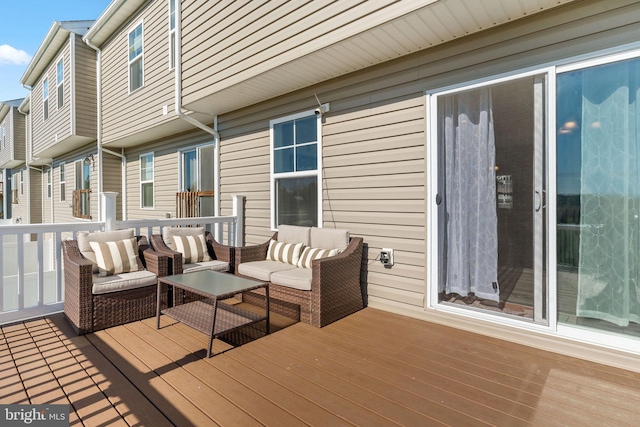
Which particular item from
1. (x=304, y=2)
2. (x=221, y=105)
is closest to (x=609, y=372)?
(x=304, y=2)

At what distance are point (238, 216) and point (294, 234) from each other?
146 centimetres

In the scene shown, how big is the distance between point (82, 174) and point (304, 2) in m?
9.20

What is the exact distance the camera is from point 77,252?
3.17 m

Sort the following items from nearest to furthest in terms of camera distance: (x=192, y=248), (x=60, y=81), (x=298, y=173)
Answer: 1. (x=192, y=248)
2. (x=298, y=173)
3. (x=60, y=81)

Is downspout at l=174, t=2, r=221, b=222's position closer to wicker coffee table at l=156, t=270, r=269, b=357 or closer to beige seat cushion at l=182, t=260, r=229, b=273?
beige seat cushion at l=182, t=260, r=229, b=273

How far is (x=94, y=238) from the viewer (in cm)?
332

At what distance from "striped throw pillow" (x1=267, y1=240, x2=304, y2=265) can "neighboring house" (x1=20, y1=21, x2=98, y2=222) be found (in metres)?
6.64

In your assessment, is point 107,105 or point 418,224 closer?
point 418,224

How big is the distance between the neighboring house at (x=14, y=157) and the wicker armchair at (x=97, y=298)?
1398cm

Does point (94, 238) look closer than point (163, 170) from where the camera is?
Yes

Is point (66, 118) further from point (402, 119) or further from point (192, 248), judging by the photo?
point (402, 119)

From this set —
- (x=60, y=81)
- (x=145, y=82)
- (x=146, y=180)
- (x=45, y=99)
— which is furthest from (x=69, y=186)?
(x=145, y=82)

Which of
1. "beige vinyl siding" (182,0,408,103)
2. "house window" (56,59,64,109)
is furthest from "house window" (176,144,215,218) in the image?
"house window" (56,59,64,109)

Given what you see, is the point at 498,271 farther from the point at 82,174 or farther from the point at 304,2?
the point at 82,174
